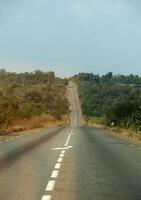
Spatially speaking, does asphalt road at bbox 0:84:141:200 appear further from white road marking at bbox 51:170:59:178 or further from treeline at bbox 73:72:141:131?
treeline at bbox 73:72:141:131

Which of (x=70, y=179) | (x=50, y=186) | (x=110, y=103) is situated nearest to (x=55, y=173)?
(x=70, y=179)

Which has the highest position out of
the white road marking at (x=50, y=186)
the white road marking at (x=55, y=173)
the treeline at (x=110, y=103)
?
the treeline at (x=110, y=103)

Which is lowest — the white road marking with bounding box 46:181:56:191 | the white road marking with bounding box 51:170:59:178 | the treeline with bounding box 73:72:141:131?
the white road marking with bounding box 46:181:56:191

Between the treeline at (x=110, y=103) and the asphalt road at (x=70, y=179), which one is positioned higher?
the treeline at (x=110, y=103)

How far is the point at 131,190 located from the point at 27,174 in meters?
3.85

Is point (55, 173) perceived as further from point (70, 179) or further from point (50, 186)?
point (50, 186)

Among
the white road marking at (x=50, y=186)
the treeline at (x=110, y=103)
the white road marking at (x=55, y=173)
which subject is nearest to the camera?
the white road marking at (x=50, y=186)

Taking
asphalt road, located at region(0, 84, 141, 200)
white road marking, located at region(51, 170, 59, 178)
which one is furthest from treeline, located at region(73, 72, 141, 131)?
white road marking, located at region(51, 170, 59, 178)

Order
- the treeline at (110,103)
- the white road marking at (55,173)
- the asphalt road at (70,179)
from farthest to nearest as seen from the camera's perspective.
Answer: the treeline at (110,103)
the white road marking at (55,173)
the asphalt road at (70,179)

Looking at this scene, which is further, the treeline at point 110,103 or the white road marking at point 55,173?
the treeline at point 110,103

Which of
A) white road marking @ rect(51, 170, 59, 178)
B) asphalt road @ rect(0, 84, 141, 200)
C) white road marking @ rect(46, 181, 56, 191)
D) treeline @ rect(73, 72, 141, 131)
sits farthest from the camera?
treeline @ rect(73, 72, 141, 131)

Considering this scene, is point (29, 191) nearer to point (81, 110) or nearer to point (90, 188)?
point (90, 188)

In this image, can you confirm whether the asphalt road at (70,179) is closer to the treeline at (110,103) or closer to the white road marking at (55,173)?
the white road marking at (55,173)

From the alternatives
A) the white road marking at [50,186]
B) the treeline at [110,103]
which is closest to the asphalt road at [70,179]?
the white road marking at [50,186]
